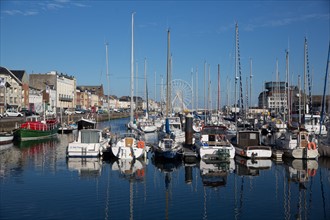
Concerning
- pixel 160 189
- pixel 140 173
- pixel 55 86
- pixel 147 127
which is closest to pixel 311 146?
pixel 140 173

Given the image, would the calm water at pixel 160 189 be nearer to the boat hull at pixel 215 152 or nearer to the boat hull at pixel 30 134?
the boat hull at pixel 215 152

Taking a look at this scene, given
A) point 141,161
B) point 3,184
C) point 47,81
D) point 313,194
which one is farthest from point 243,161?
point 47,81

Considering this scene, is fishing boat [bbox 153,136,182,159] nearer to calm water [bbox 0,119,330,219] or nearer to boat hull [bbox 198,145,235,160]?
calm water [bbox 0,119,330,219]

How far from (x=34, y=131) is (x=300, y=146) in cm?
3600

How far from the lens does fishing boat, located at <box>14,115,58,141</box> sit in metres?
54.8

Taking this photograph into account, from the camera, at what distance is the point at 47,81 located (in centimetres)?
13462

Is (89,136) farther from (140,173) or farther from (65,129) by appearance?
(65,129)

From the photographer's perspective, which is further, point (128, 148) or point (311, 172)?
point (128, 148)

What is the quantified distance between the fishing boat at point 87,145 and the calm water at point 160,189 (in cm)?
89

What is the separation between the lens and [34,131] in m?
56.7

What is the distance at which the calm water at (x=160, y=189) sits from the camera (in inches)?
787

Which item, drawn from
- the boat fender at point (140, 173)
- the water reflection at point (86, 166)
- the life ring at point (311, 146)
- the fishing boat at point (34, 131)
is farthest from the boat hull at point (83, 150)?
the fishing boat at point (34, 131)

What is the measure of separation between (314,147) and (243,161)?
21.9ft

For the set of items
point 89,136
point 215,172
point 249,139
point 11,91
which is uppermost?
point 11,91
